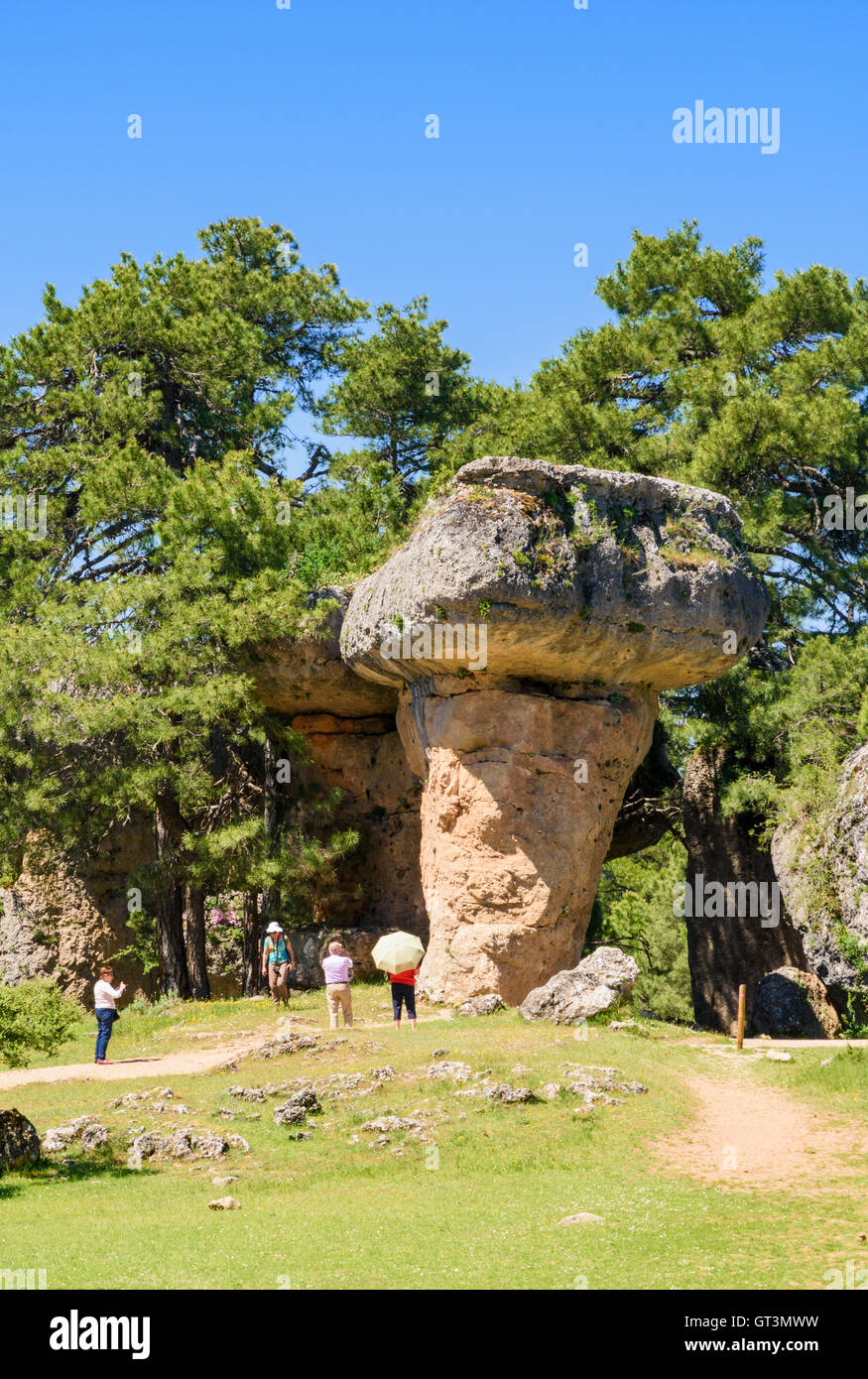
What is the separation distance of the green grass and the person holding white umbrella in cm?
111

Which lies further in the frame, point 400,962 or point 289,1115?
point 400,962

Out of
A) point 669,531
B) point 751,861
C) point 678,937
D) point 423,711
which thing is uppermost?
point 669,531

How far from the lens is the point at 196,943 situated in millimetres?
26234

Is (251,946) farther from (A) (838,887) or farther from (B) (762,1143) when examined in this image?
(B) (762,1143)

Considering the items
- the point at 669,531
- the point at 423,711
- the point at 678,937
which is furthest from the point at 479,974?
the point at 678,937

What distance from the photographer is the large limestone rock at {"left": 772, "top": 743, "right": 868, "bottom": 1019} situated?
1844 centimetres

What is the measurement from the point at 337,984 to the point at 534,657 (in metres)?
6.51

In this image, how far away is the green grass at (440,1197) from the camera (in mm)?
8586

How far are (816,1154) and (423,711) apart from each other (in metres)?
12.2

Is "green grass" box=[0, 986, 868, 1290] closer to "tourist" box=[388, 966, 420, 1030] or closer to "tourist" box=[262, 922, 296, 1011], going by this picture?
"tourist" box=[388, 966, 420, 1030]

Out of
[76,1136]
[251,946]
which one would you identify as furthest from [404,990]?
[251,946]

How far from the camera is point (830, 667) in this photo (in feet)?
80.4

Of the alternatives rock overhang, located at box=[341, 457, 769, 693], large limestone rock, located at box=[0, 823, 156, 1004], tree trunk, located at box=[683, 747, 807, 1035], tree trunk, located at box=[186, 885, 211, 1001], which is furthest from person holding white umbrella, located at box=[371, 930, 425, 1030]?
large limestone rock, located at box=[0, 823, 156, 1004]
